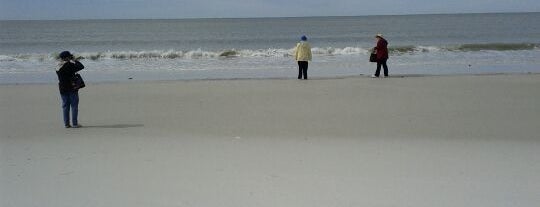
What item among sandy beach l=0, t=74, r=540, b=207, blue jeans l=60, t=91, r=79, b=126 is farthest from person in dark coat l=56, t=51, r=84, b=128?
sandy beach l=0, t=74, r=540, b=207

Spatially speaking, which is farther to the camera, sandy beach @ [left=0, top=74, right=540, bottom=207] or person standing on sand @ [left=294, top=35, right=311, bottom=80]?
person standing on sand @ [left=294, top=35, right=311, bottom=80]

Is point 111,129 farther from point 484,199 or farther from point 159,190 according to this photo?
point 484,199

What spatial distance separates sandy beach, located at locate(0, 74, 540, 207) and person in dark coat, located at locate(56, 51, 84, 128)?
279 mm

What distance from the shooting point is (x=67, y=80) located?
7840 mm

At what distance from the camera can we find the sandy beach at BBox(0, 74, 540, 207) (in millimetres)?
4645

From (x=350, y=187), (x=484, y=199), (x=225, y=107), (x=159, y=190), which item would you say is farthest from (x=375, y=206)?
(x=225, y=107)

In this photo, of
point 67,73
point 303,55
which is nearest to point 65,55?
point 67,73

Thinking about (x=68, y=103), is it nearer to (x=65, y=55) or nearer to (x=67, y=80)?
(x=67, y=80)

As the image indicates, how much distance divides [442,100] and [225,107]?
392cm

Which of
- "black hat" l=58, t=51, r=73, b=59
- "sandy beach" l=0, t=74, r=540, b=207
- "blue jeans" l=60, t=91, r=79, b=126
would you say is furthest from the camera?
"blue jeans" l=60, t=91, r=79, b=126

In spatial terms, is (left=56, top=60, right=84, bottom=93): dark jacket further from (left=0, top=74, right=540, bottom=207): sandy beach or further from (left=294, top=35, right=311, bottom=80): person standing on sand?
(left=294, top=35, right=311, bottom=80): person standing on sand

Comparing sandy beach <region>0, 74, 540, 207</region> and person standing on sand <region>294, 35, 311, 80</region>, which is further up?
person standing on sand <region>294, 35, 311, 80</region>

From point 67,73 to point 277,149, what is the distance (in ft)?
11.0

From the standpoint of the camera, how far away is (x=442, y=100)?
10.2m
